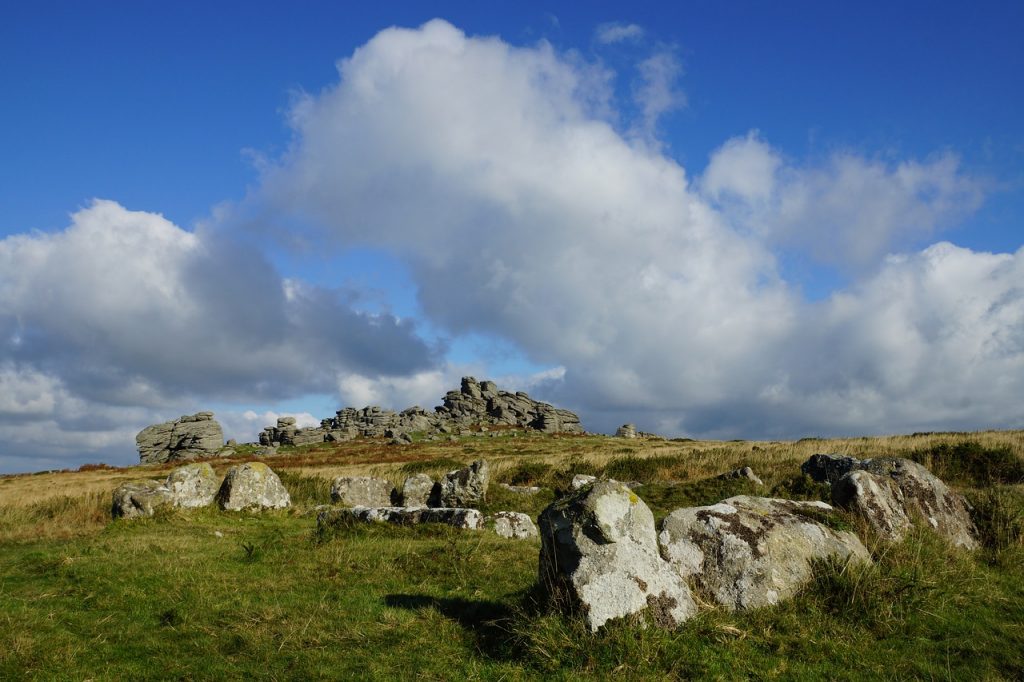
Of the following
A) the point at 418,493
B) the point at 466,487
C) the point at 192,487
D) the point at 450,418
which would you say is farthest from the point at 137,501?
the point at 450,418

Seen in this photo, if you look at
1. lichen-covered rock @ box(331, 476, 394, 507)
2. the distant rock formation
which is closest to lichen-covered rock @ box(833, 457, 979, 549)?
lichen-covered rock @ box(331, 476, 394, 507)

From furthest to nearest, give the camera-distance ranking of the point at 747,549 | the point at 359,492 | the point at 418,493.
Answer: the point at 359,492 → the point at 418,493 → the point at 747,549

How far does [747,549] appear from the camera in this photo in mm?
9180

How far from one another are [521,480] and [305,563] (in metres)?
20.0

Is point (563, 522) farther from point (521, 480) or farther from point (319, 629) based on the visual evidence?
point (521, 480)

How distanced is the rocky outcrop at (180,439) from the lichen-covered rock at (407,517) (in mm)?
69786

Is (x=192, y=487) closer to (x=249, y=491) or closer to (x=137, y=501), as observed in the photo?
(x=137, y=501)

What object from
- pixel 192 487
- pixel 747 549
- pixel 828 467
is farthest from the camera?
pixel 192 487

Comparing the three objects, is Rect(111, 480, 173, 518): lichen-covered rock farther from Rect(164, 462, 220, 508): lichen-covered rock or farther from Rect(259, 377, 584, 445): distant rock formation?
Rect(259, 377, 584, 445): distant rock formation

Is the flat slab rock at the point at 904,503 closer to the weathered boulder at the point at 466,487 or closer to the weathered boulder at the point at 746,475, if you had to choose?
the weathered boulder at the point at 746,475

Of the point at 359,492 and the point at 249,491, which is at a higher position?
the point at 249,491

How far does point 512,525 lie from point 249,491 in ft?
36.8

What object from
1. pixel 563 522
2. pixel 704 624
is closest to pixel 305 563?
pixel 563 522

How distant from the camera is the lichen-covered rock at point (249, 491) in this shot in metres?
22.7
